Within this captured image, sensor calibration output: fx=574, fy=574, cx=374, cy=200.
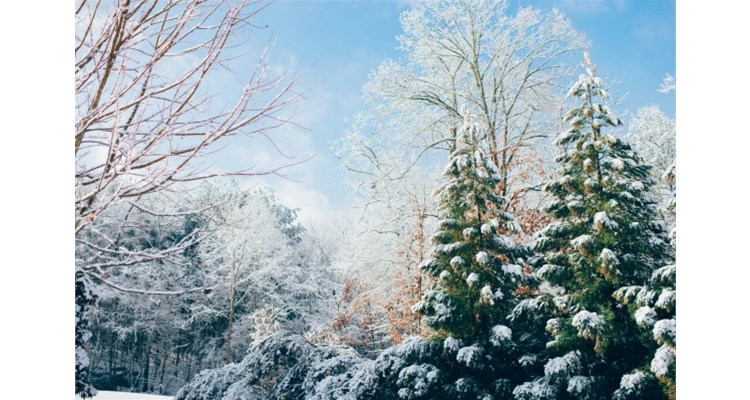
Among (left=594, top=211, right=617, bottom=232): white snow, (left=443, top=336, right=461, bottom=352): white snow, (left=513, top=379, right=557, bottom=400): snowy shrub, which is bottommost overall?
(left=513, top=379, right=557, bottom=400): snowy shrub

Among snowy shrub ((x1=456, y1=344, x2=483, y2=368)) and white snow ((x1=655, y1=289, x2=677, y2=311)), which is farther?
snowy shrub ((x1=456, y1=344, x2=483, y2=368))

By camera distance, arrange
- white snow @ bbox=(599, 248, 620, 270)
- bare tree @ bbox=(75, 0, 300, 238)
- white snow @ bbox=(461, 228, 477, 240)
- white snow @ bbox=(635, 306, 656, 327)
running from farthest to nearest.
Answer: white snow @ bbox=(461, 228, 477, 240)
white snow @ bbox=(599, 248, 620, 270)
white snow @ bbox=(635, 306, 656, 327)
bare tree @ bbox=(75, 0, 300, 238)

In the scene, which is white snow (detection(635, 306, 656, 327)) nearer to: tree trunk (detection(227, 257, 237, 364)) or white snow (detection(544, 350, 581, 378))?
white snow (detection(544, 350, 581, 378))

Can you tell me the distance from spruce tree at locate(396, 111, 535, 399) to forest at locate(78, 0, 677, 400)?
15mm

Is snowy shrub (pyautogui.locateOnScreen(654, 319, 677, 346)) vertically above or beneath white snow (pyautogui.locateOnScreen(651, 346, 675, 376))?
above

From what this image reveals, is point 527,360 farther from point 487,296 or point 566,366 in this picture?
point 487,296

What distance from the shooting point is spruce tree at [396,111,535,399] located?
4.30m

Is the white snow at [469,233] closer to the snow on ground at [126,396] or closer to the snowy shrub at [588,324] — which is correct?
the snowy shrub at [588,324]

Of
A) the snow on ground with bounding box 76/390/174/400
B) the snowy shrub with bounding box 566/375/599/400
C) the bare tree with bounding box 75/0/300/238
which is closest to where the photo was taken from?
the bare tree with bounding box 75/0/300/238

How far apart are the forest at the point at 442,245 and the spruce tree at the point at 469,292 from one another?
2 cm

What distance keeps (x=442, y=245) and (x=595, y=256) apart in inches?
45.7

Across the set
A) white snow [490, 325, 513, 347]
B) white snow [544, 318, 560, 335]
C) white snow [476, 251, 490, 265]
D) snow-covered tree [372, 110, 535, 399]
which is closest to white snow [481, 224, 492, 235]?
snow-covered tree [372, 110, 535, 399]

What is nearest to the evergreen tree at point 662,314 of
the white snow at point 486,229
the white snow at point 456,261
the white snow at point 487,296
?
the white snow at point 487,296
